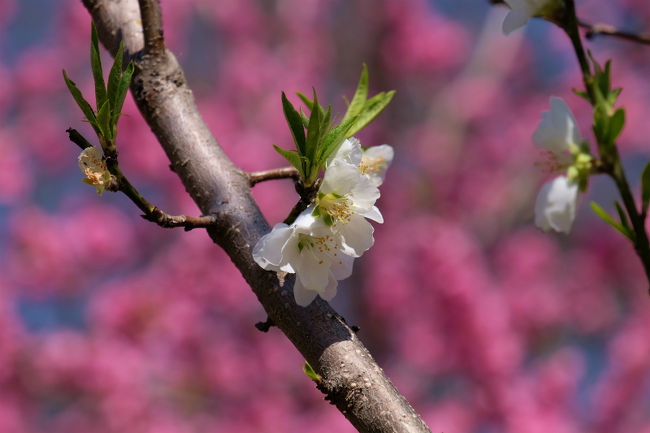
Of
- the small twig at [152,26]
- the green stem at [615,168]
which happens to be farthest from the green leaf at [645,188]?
the small twig at [152,26]

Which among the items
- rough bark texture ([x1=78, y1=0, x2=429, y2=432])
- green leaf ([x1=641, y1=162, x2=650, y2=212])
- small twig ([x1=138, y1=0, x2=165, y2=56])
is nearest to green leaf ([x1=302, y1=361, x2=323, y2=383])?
rough bark texture ([x1=78, y1=0, x2=429, y2=432])

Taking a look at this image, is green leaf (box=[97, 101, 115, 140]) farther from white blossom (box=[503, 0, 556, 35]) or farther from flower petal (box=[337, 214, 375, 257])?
white blossom (box=[503, 0, 556, 35])

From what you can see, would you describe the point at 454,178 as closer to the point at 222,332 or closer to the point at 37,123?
the point at 222,332

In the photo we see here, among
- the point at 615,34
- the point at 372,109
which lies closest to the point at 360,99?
the point at 372,109

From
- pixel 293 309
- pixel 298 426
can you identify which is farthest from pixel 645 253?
pixel 298 426

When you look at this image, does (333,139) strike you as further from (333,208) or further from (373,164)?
(373,164)

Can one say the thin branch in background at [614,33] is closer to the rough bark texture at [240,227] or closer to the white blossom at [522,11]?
the white blossom at [522,11]
